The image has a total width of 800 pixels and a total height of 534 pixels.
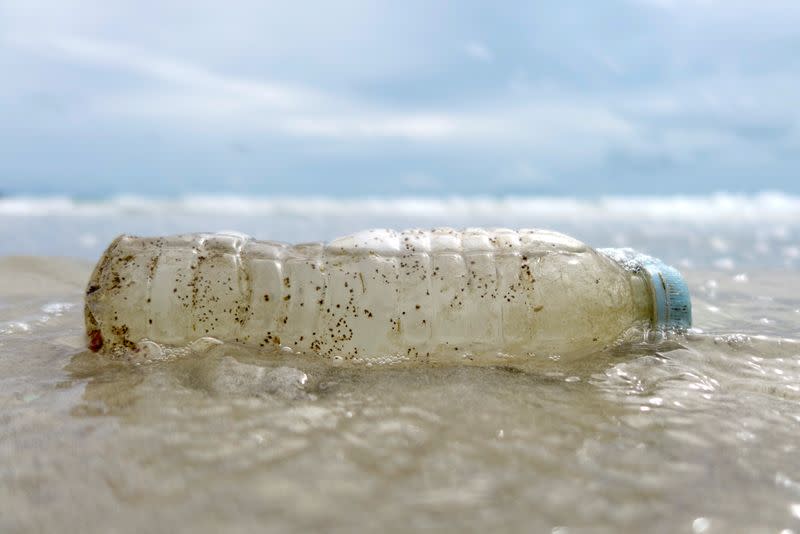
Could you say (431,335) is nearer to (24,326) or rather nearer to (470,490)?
(470,490)

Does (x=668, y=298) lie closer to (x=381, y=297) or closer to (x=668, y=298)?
(x=668, y=298)

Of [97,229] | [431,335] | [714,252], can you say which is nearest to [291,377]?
[431,335]

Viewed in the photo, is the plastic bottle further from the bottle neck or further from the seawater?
the seawater

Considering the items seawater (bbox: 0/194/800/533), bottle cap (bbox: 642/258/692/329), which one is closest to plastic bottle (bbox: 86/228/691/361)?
bottle cap (bbox: 642/258/692/329)

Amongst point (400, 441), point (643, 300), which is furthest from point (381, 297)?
point (643, 300)

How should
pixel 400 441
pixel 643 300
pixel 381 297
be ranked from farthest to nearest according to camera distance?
1. pixel 643 300
2. pixel 381 297
3. pixel 400 441

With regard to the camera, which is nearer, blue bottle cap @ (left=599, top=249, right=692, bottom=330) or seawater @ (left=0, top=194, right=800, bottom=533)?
seawater @ (left=0, top=194, right=800, bottom=533)
